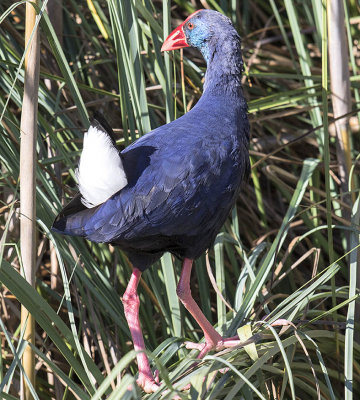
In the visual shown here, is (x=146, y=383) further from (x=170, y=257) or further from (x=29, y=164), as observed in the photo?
(x=29, y=164)

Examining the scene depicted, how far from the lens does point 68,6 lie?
2420 mm

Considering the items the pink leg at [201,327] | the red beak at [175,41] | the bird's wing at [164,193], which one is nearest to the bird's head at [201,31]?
the red beak at [175,41]

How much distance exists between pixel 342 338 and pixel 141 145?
0.69 metres

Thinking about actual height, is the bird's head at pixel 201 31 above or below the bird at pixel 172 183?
above

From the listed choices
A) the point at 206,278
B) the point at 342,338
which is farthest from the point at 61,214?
the point at 342,338

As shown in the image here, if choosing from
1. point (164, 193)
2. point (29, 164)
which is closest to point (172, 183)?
point (164, 193)

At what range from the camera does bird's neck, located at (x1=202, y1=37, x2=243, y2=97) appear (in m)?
1.68

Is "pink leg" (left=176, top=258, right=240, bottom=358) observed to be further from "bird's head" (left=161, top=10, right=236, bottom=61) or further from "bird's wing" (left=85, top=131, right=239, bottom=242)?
"bird's head" (left=161, top=10, right=236, bottom=61)

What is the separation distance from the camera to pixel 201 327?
5.46 ft

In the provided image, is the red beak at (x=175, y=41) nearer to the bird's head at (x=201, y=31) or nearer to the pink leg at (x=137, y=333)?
the bird's head at (x=201, y=31)

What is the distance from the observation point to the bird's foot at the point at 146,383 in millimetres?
1597

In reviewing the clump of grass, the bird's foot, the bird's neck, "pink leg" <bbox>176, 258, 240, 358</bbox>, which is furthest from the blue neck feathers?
the bird's foot

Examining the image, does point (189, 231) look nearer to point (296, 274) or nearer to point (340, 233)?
point (296, 274)

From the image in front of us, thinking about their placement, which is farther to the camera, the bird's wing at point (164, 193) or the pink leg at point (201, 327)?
the pink leg at point (201, 327)
